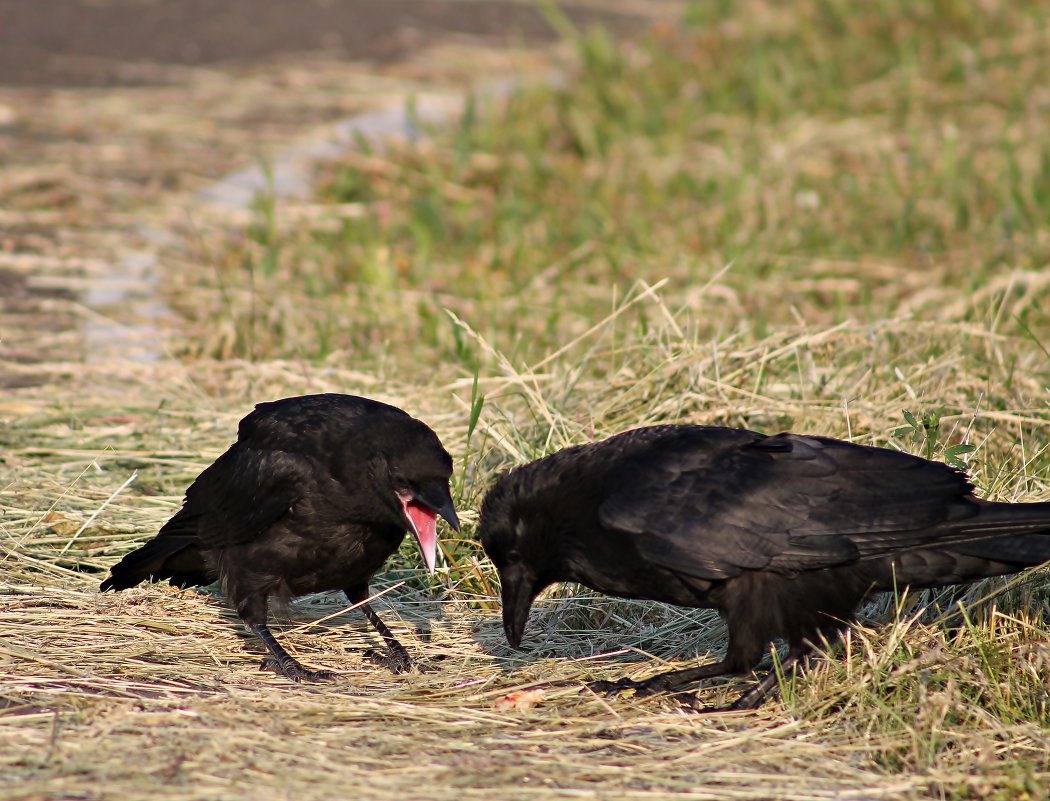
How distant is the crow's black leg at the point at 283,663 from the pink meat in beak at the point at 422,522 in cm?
46

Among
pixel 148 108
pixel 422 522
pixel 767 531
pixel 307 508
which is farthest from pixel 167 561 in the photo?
pixel 148 108

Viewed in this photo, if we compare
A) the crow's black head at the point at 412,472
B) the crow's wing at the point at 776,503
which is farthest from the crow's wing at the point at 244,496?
the crow's wing at the point at 776,503

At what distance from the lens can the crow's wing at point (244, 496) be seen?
3.85 metres

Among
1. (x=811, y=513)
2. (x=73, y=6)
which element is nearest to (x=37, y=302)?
(x=811, y=513)

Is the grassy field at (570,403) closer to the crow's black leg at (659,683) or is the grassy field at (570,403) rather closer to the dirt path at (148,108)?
the crow's black leg at (659,683)

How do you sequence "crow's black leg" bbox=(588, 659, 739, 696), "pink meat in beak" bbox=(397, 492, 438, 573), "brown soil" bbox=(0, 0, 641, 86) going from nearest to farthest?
"crow's black leg" bbox=(588, 659, 739, 696), "pink meat in beak" bbox=(397, 492, 438, 573), "brown soil" bbox=(0, 0, 641, 86)

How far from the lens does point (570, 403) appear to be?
199 inches

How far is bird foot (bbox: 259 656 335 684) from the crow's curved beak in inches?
17.9

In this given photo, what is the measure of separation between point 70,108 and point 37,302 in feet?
11.0

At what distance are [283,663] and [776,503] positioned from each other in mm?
1421

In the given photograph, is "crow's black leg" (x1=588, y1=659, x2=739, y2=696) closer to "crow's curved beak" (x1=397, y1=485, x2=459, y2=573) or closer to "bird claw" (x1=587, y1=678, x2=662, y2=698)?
"bird claw" (x1=587, y1=678, x2=662, y2=698)

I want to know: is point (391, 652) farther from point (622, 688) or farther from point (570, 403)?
point (570, 403)

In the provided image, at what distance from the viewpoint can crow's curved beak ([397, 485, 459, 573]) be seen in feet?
11.8

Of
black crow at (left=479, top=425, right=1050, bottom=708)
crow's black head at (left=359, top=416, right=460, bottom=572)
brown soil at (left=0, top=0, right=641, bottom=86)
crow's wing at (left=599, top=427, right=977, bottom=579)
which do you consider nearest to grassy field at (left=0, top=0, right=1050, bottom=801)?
black crow at (left=479, top=425, right=1050, bottom=708)
